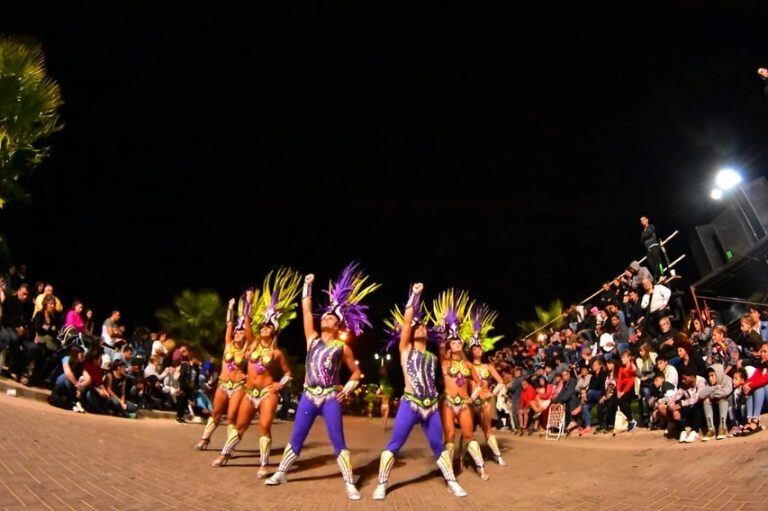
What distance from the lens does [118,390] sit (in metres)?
11.6

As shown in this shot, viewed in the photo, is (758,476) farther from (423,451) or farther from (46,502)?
(46,502)

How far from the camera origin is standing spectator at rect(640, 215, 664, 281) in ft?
49.7

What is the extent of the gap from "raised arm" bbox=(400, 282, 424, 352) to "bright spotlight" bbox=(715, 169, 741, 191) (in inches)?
496

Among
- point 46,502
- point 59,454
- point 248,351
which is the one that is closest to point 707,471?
point 248,351

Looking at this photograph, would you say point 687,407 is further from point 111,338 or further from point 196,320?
point 196,320

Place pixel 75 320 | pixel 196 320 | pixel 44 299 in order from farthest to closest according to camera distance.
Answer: pixel 196 320 → pixel 75 320 → pixel 44 299

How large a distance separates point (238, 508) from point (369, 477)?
251 cm

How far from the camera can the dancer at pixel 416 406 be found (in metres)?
5.55

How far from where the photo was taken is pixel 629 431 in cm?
1020

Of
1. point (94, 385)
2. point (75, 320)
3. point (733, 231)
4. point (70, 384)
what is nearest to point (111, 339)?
point (75, 320)

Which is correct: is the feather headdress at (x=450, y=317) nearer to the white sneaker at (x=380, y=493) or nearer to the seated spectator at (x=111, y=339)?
the white sneaker at (x=380, y=493)

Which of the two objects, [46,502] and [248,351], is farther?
[248,351]

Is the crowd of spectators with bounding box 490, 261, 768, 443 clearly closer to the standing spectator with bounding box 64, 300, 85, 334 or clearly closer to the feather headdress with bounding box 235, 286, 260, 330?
the feather headdress with bounding box 235, 286, 260, 330

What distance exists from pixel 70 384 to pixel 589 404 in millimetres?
12335
